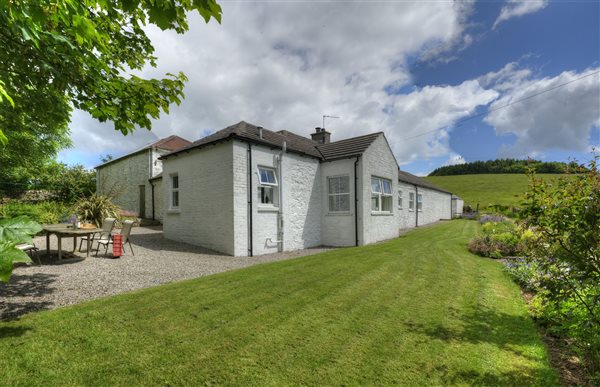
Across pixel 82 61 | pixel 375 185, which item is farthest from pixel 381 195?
pixel 82 61

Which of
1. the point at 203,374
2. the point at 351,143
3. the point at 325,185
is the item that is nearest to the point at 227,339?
the point at 203,374

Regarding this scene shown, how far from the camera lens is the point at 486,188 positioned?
58.9 meters

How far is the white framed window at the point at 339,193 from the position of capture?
13.9 meters

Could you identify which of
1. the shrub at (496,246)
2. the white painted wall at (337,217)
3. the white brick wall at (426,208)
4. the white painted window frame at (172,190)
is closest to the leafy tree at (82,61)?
the white painted window frame at (172,190)

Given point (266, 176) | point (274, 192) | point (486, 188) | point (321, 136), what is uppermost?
point (321, 136)

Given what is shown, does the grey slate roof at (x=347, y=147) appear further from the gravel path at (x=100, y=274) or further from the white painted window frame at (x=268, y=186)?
the gravel path at (x=100, y=274)

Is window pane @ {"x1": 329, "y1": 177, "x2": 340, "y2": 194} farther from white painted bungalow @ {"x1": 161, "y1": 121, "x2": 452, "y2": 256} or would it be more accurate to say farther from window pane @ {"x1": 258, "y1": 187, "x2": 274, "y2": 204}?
window pane @ {"x1": 258, "y1": 187, "x2": 274, "y2": 204}

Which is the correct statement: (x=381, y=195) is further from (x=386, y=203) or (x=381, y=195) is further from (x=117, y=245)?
(x=117, y=245)

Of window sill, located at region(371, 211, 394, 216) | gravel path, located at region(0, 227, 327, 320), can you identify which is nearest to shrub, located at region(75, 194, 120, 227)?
gravel path, located at region(0, 227, 327, 320)

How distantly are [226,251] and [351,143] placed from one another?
8.26 meters

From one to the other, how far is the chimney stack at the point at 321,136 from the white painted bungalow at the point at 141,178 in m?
10.6

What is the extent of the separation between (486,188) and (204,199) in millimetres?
62505

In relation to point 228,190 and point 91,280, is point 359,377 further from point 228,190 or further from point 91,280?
point 228,190

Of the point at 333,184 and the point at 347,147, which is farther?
the point at 347,147
